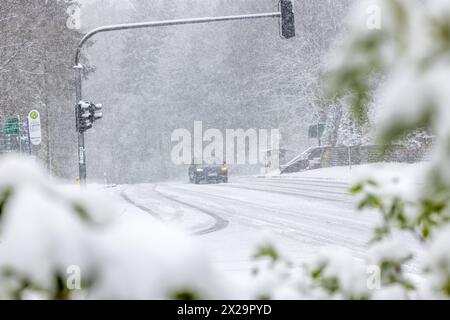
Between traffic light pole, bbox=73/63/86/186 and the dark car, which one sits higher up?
traffic light pole, bbox=73/63/86/186

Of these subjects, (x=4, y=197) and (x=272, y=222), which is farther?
(x=272, y=222)

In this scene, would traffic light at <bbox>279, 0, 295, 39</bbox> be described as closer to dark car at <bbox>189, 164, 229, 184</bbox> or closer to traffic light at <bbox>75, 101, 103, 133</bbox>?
traffic light at <bbox>75, 101, 103, 133</bbox>

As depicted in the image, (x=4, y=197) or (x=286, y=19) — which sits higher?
(x=286, y=19)

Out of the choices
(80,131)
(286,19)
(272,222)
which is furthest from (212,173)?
(272,222)

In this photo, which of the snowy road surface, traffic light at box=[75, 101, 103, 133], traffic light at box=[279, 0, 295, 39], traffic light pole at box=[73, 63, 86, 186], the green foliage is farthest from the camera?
traffic light at box=[279, 0, 295, 39]

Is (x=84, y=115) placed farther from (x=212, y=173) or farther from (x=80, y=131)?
(x=212, y=173)


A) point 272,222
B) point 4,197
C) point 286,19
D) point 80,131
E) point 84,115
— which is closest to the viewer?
point 4,197

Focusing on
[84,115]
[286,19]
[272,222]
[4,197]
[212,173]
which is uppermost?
[286,19]

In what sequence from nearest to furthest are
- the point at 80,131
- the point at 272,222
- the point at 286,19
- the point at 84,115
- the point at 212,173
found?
the point at 272,222 → the point at 80,131 → the point at 84,115 → the point at 286,19 → the point at 212,173

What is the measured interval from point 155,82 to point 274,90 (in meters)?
23.9

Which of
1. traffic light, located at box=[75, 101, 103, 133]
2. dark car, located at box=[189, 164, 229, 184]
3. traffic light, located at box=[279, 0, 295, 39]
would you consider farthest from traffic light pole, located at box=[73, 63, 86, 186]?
dark car, located at box=[189, 164, 229, 184]

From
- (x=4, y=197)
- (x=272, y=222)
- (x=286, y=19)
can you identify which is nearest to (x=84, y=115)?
(x=272, y=222)
